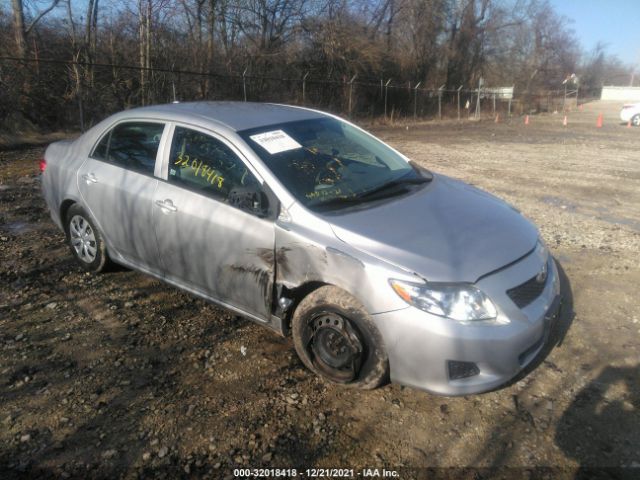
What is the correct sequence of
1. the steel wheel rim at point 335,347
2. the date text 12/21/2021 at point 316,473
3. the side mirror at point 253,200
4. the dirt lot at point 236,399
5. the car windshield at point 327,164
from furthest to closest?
the car windshield at point 327,164 → the side mirror at point 253,200 → the steel wheel rim at point 335,347 → the dirt lot at point 236,399 → the date text 12/21/2021 at point 316,473

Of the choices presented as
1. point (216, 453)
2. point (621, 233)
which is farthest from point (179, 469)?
point (621, 233)

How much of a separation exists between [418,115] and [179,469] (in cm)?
2919

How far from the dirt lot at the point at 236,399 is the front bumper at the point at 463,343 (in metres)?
0.28

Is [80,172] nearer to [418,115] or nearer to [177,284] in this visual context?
[177,284]

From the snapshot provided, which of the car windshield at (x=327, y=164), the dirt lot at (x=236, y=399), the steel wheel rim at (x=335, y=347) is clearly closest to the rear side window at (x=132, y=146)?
the car windshield at (x=327, y=164)

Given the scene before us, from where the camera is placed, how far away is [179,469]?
8.49 feet

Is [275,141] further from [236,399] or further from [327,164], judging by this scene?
[236,399]

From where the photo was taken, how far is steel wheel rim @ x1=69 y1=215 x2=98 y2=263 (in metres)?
4.69

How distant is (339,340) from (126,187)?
7.34ft

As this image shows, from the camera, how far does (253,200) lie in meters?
3.37

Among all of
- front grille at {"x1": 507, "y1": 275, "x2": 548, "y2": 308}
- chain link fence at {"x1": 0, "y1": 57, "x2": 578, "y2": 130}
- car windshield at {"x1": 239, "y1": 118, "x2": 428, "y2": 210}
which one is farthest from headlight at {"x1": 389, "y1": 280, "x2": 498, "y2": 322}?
chain link fence at {"x1": 0, "y1": 57, "x2": 578, "y2": 130}

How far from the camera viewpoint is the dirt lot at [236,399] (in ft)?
8.75

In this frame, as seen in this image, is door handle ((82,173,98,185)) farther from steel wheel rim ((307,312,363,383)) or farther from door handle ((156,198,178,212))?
steel wheel rim ((307,312,363,383))

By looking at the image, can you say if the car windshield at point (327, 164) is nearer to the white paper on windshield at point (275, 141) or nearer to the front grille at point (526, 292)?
the white paper on windshield at point (275, 141)
